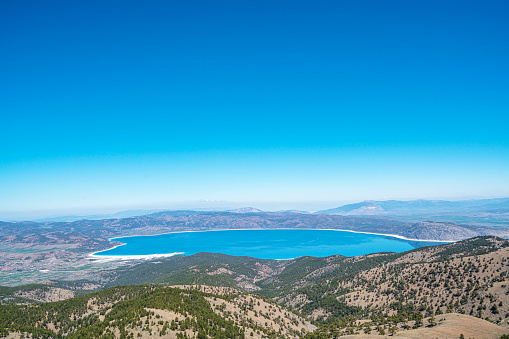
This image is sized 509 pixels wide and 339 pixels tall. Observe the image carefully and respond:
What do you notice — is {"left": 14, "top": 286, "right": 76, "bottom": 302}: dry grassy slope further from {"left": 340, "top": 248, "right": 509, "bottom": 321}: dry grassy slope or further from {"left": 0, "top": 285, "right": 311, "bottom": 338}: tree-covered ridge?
{"left": 340, "top": 248, "right": 509, "bottom": 321}: dry grassy slope

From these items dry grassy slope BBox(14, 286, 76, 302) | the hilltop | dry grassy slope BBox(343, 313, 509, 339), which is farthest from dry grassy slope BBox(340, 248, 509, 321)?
dry grassy slope BBox(14, 286, 76, 302)

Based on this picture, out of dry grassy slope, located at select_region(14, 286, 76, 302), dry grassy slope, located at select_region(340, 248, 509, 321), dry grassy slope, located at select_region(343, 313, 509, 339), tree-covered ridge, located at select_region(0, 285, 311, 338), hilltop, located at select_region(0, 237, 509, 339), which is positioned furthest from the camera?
dry grassy slope, located at select_region(14, 286, 76, 302)

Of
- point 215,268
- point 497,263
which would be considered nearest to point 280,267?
point 215,268

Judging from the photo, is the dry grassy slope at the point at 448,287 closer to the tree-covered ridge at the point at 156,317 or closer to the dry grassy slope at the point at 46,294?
the tree-covered ridge at the point at 156,317

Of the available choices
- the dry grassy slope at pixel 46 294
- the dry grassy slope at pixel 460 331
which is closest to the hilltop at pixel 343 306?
the dry grassy slope at pixel 460 331

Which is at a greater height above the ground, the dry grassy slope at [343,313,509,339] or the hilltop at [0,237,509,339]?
the dry grassy slope at [343,313,509,339]

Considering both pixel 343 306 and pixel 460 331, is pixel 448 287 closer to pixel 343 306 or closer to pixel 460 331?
pixel 343 306

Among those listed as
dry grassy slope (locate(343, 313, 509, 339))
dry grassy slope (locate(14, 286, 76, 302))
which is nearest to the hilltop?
dry grassy slope (locate(343, 313, 509, 339))

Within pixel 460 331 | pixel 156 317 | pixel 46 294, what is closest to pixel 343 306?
pixel 460 331

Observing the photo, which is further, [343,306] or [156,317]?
[343,306]

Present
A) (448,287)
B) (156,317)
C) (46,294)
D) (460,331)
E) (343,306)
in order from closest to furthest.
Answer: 1. (460,331)
2. (156,317)
3. (448,287)
4. (343,306)
5. (46,294)

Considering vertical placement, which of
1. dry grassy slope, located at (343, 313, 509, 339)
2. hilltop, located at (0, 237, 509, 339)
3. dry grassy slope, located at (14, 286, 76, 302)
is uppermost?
dry grassy slope, located at (343, 313, 509, 339)

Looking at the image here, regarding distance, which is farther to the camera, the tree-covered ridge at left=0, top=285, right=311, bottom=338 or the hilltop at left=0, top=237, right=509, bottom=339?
the hilltop at left=0, top=237, right=509, bottom=339

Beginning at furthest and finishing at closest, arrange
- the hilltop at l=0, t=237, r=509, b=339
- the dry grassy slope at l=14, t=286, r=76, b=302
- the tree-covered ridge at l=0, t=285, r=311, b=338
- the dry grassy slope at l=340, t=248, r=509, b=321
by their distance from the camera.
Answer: the dry grassy slope at l=14, t=286, r=76, b=302 < the dry grassy slope at l=340, t=248, r=509, b=321 < the hilltop at l=0, t=237, r=509, b=339 < the tree-covered ridge at l=0, t=285, r=311, b=338
